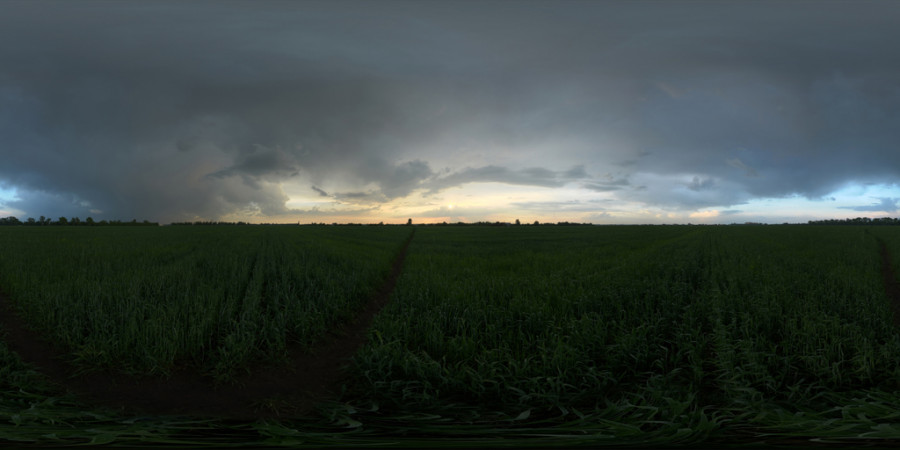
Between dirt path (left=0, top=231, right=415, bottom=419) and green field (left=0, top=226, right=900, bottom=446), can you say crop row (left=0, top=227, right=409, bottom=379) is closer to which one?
green field (left=0, top=226, right=900, bottom=446)

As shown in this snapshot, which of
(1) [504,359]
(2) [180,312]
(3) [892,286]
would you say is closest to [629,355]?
(1) [504,359]

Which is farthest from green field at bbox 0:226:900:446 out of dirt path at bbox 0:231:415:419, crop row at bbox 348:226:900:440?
dirt path at bbox 0:231:415:419

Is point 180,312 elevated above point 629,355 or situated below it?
above

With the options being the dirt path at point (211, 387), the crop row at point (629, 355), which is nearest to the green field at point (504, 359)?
the crop row at point (629, 355)

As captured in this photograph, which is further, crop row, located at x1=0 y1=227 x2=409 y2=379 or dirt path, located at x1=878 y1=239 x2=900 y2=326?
dirt path, located at x1=878 y1=239 x2=900 y2=326

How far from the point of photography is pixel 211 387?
172 inches

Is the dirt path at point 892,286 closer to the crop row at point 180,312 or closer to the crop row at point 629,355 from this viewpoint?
the crop row at point 629,355

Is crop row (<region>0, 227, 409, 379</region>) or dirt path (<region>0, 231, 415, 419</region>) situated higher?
crop row (<region>0, 227, 409, 379</region>)

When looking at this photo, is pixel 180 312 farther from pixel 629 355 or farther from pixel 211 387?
pixel 629 355

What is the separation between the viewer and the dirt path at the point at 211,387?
396cm

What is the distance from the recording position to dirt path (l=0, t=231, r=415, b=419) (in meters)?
3.96

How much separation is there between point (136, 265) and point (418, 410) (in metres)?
10.9

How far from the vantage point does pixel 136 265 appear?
10.6 meters

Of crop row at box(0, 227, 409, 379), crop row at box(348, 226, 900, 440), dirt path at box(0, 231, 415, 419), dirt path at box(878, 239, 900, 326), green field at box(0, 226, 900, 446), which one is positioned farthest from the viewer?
dirt path at box(878, 239, 900, 326)
